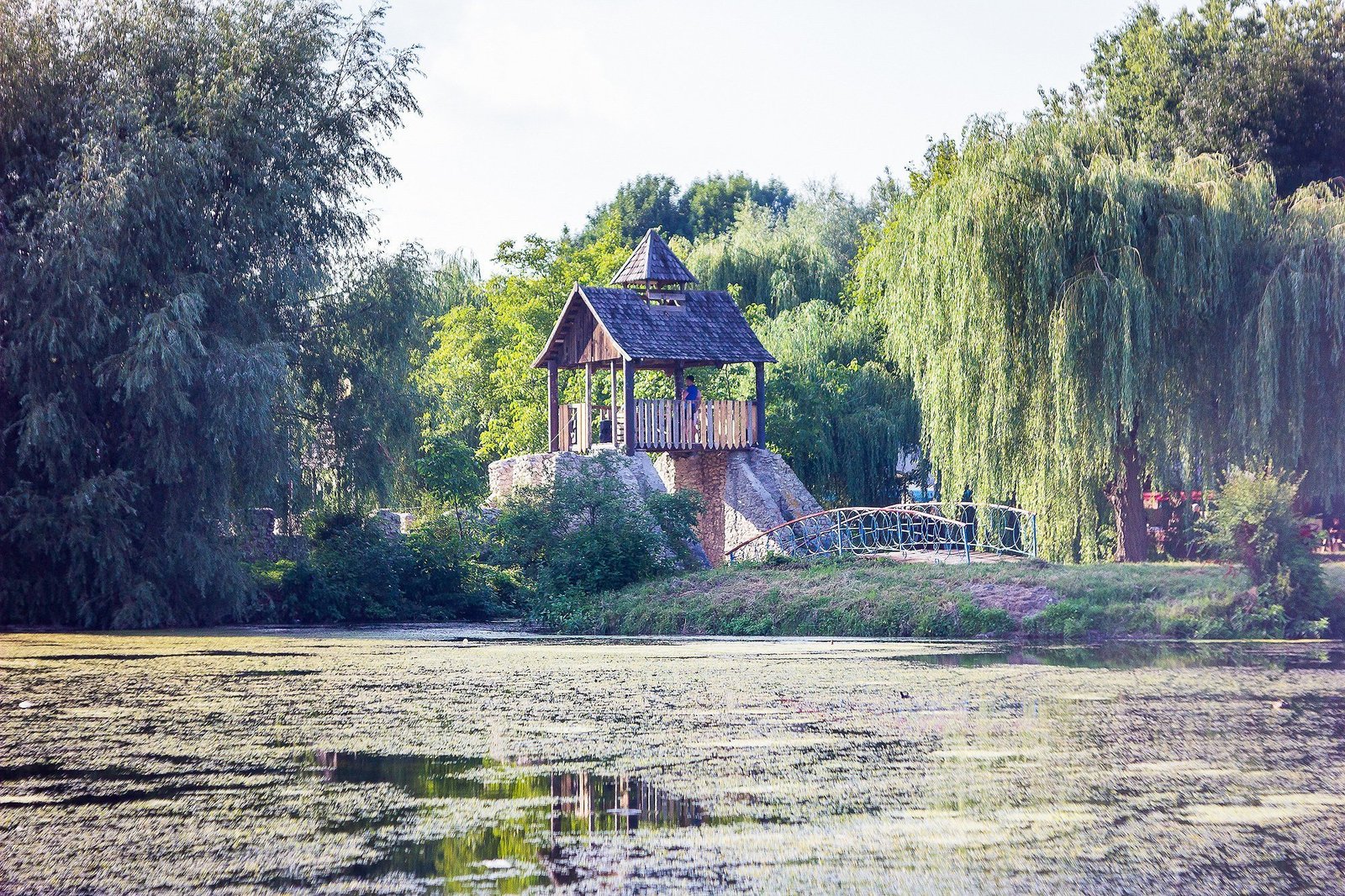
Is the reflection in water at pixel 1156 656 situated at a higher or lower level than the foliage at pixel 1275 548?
lower

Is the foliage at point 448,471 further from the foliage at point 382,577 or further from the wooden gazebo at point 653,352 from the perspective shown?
the foliage at point 382,577

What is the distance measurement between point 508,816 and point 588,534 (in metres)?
16.6

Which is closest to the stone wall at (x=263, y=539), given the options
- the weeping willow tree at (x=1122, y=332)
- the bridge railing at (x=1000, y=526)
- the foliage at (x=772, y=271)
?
the bridge railing at (x=1000, y=526)

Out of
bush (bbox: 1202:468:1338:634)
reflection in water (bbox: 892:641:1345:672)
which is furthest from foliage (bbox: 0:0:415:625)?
bush (bbox: 1202:468:1338:634)

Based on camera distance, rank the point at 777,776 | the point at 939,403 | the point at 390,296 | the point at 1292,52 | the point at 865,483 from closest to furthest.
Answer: the point at 777,776 → the point at 939,403 → the point at 390,296 → the point at 1292,52 → the point at 865,483

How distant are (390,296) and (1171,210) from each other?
12731mm

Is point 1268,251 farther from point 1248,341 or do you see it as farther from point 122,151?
point 122,151

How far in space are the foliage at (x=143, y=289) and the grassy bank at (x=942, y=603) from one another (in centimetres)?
564

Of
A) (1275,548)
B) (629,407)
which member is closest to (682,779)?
(1275,548)

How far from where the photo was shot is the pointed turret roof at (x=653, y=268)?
101ft

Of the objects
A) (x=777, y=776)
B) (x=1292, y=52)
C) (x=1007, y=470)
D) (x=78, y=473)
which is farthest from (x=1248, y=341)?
(x=78, y=473)

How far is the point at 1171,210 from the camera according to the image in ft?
72.3

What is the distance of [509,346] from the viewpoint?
41062mm

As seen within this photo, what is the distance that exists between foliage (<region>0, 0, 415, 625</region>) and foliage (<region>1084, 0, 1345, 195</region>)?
53.9 feet
